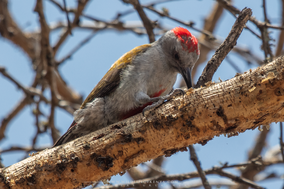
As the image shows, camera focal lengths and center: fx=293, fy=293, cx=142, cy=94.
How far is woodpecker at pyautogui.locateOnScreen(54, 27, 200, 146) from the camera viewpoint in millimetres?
3770

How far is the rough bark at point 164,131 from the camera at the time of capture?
2.56m

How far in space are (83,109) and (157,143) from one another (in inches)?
53.8

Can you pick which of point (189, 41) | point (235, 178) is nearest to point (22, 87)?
point (189, 41)

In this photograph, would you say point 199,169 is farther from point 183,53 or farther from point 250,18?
point 250,18

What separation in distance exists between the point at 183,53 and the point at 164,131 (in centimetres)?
177

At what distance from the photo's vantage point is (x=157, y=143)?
2.85m

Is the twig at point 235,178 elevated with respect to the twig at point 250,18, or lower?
lower

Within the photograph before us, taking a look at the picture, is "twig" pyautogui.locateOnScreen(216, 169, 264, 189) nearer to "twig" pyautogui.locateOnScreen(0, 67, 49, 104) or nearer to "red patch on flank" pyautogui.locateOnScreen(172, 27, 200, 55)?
"red patch on flank" pyautogui.locateOnScreen(172, 27, 200, 55)

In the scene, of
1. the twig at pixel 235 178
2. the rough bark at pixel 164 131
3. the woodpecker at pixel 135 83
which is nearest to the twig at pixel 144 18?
the woodpecker at pixel 135 83

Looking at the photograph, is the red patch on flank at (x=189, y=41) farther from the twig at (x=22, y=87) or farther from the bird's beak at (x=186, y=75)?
the twig at (x=22, y=87)

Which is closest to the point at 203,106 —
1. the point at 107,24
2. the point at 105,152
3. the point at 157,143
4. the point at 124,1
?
the point at 157,143

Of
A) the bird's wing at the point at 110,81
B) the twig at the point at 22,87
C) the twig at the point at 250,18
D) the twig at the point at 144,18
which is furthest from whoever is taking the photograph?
the twig at the point at 22,87

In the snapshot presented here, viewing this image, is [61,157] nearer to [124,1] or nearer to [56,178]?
[56,178]

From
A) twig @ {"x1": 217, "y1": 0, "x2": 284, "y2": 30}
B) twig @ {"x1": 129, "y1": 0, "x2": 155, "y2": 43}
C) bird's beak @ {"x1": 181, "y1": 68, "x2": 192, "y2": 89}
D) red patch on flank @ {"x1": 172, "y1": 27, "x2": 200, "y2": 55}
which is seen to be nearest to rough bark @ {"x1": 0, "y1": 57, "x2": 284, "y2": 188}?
bird's beak @ {"x1": 181, "y1": 68, "x2": 192, "y2": 89}
